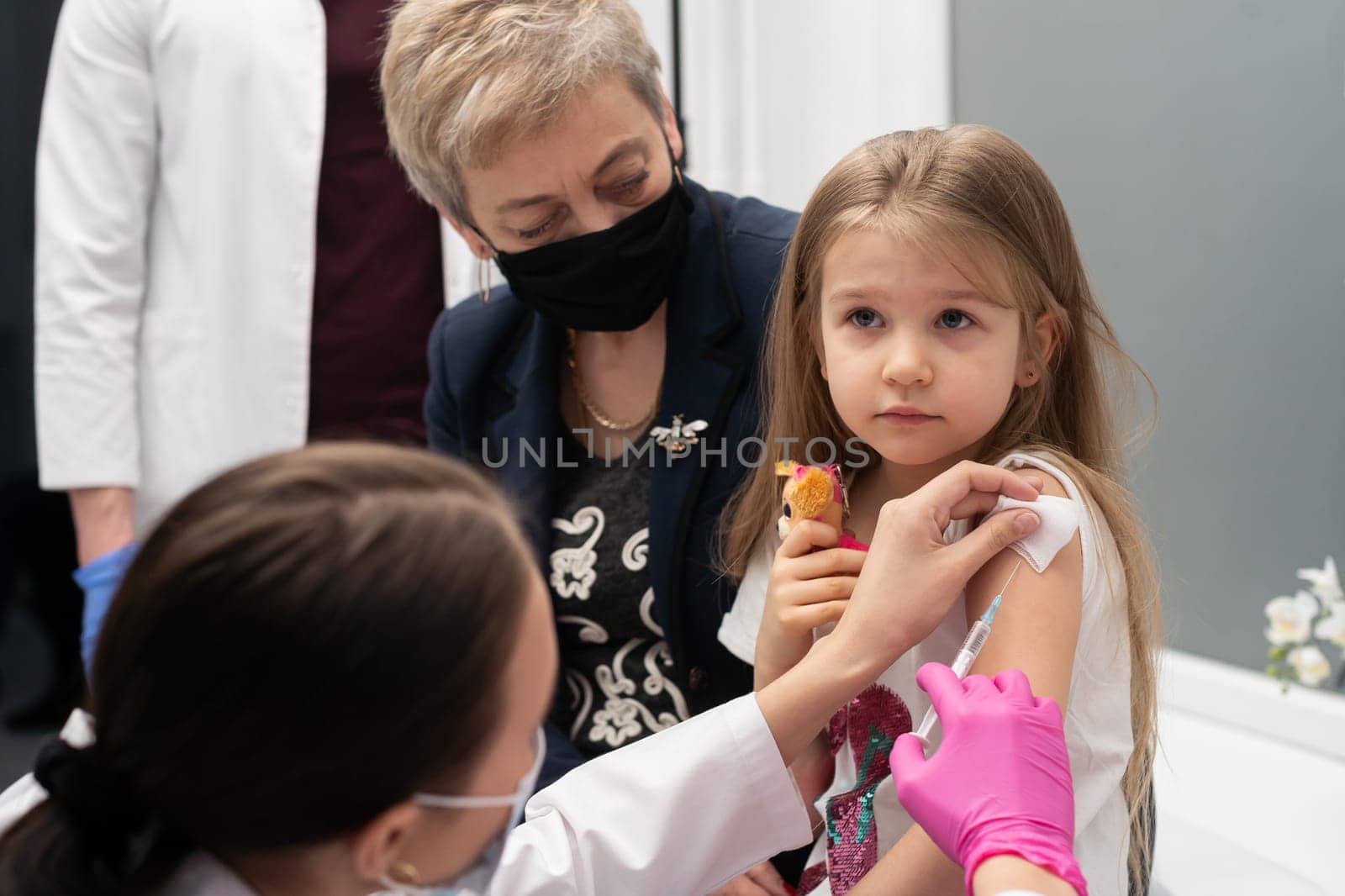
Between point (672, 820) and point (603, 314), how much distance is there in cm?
67

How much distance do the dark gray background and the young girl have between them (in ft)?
2.46

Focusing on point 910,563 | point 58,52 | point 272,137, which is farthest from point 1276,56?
point 58,52

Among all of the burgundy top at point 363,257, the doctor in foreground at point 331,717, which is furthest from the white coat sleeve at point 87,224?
the doctor in foreground at point 331,717

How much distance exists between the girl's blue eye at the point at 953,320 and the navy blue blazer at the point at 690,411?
41 centimetres

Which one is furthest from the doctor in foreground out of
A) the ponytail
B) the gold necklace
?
the gold necklace

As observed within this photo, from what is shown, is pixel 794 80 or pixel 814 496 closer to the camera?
pixel 814 496

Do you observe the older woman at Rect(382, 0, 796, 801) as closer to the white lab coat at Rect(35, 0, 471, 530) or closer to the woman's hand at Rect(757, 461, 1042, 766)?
the woman's hand at Rect(757, 461, 1042, 766)

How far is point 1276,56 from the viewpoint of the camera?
1.83m

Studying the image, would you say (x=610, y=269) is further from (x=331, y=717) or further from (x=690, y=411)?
(x=331, y=717)

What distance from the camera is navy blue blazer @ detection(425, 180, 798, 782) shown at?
4.86 feet

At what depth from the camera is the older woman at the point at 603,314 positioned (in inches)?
54.9

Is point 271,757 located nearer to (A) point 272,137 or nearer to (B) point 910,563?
(B) point 910,563

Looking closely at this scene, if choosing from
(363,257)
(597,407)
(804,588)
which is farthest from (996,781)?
(363,257)

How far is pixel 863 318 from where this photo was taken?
118cm
